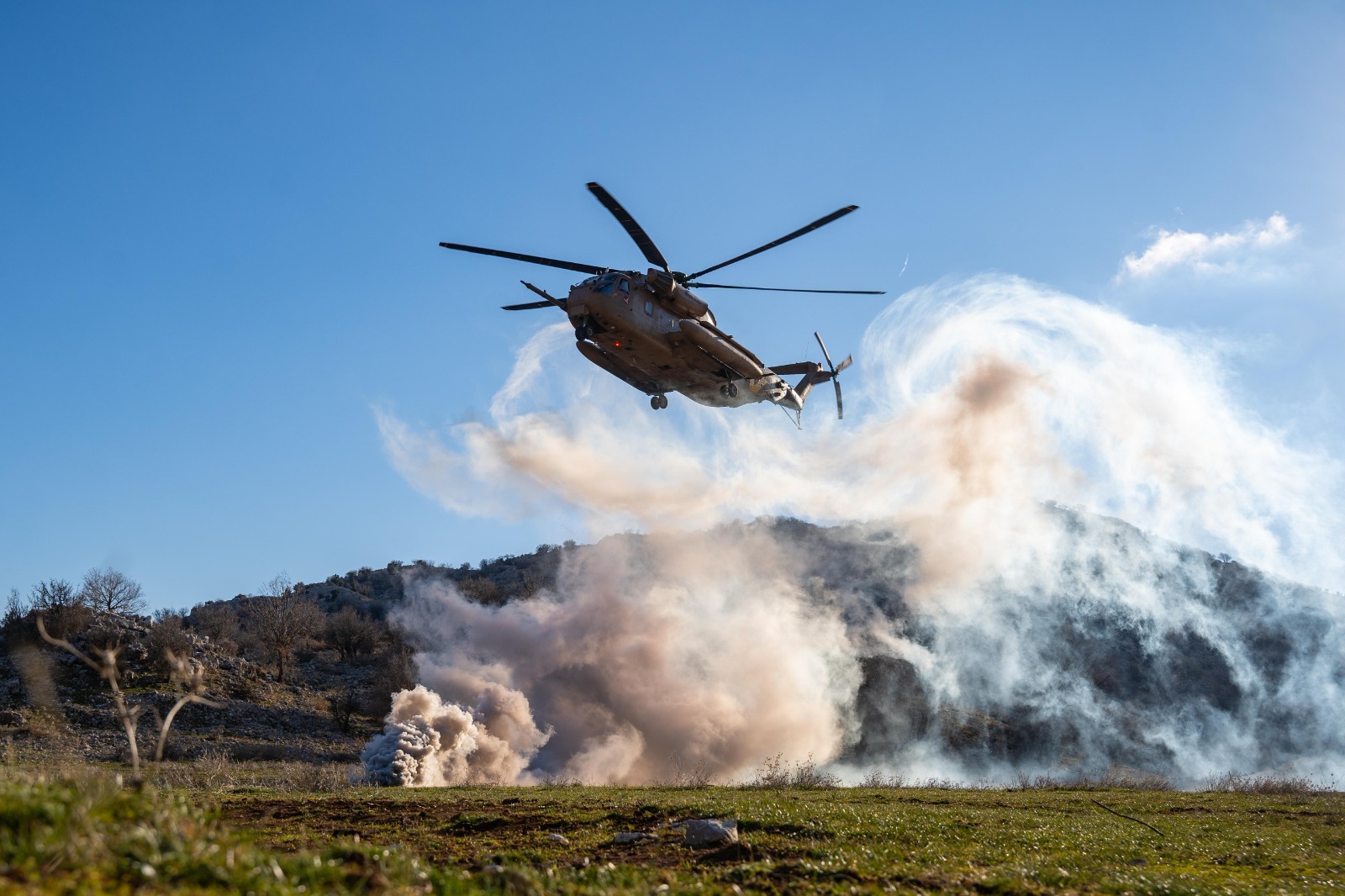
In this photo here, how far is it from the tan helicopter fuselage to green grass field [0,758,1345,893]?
16318mm

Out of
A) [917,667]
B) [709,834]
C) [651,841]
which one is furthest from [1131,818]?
[917,667]

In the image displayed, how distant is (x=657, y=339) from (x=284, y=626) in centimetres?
5892

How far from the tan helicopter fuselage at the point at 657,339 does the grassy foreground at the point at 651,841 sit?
1630cm

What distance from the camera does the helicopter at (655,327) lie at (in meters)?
32.5

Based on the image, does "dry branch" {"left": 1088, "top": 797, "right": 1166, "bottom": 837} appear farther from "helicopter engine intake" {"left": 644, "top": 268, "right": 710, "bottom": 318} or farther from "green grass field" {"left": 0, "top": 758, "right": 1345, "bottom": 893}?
"helicopter engine intake" {"left": 644, "top": 268, "right": 710, "bottom": 318}

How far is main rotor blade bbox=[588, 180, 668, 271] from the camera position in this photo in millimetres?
26547

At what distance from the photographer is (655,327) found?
33.2 metres

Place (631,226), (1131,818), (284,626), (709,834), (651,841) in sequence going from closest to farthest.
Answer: (709,834) → (651,841) → (1131,818) → (631,226) → (284,626)

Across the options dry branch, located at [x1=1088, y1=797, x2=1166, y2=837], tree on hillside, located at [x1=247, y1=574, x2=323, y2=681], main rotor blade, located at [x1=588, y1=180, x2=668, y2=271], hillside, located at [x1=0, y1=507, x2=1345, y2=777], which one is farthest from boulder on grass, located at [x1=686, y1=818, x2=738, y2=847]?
tree on hillside, located at [x1=247, y1=574, x2=323, y2=681]

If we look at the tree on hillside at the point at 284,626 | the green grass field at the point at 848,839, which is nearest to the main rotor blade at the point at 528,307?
the green grass field at the point at 848,839

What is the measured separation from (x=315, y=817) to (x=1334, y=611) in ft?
428

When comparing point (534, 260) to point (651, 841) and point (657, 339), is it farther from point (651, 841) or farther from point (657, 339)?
point (651, 841)

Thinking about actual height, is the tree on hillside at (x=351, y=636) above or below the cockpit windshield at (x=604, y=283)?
below

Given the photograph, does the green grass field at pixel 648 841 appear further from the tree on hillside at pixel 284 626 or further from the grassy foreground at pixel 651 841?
the tree on hillside at pixel 284 626
